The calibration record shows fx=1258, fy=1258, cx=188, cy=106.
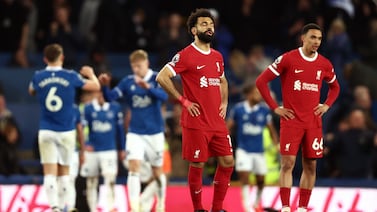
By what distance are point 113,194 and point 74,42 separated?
19.4 feet

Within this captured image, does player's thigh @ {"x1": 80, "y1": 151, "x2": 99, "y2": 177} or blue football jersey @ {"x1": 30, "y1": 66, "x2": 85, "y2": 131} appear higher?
blue football jersey @ {"x1": 30, "y1": 66, "x2": 85, "y2": 131}

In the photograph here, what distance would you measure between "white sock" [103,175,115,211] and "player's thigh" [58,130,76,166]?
2068 millimetres

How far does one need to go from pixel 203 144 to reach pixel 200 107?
452 millimetres

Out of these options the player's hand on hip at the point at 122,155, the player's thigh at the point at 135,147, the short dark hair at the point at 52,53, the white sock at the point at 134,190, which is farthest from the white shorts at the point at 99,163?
the short dark hair at the point at 52,53

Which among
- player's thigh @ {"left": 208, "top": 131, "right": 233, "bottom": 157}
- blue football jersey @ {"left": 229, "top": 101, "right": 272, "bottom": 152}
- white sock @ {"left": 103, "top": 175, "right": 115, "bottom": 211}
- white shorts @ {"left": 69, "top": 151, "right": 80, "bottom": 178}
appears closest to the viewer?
player's thigh @ {"left": 208, "top": 131, "right": 233, "bottom": 157}

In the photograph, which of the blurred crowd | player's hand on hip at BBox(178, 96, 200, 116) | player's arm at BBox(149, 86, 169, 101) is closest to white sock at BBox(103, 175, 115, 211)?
player's arm at BBox(149, 86, 169, 101)

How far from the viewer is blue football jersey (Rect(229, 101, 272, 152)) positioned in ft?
67.5

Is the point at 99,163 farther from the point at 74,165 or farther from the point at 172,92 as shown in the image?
the point at 172,92

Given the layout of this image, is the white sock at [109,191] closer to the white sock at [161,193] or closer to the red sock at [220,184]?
the white sock at [161,193]

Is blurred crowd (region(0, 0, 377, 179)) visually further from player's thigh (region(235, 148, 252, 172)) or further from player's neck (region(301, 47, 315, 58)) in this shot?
player's neck (region(301, 47, 315, 58))

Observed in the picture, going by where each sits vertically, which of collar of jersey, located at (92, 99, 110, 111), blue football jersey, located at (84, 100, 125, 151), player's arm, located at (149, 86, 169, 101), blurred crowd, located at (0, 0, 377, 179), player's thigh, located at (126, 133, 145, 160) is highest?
blurred crowd, located at (0, 0, 377, 179)

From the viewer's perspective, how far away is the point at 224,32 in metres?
25.2

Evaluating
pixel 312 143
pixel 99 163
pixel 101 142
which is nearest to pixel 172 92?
pixel 312 143

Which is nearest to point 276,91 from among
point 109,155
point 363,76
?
point 363,76
